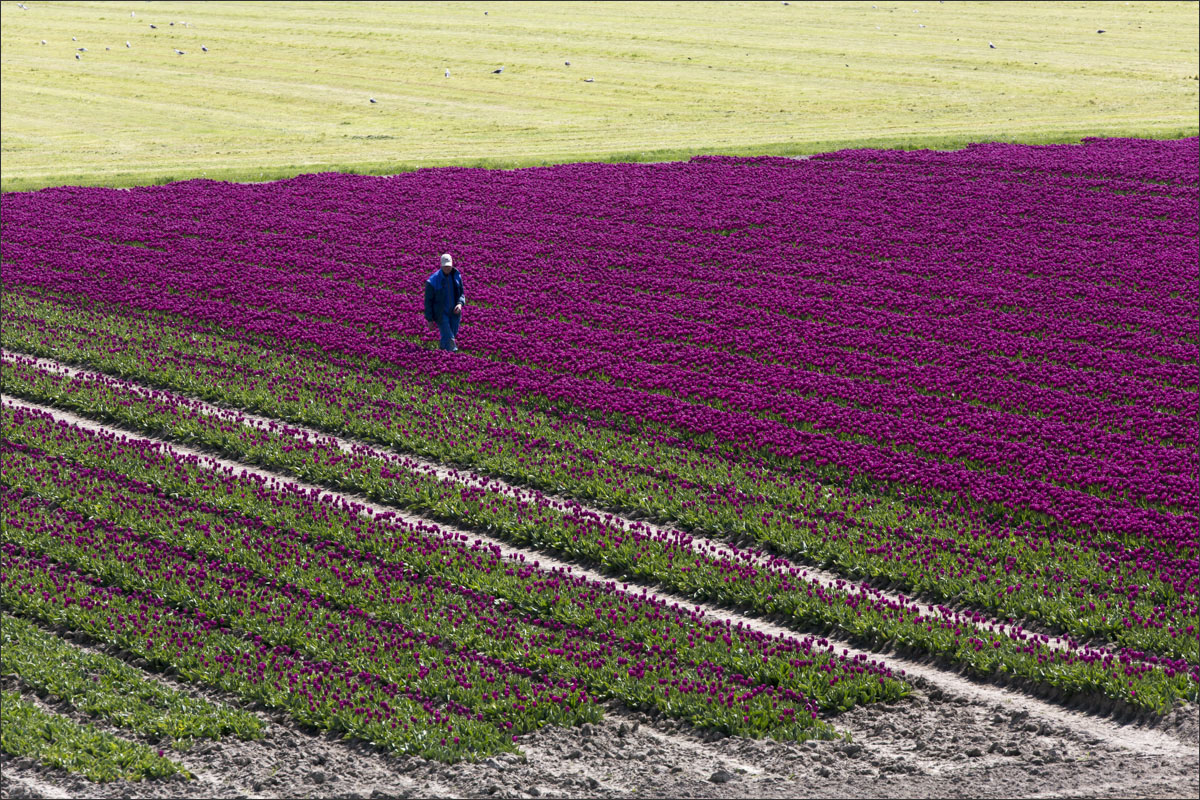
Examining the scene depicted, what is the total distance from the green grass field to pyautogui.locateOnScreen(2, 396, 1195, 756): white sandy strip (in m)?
26.7

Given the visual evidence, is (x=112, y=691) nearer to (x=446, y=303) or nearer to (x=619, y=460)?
(x=619, y=460)

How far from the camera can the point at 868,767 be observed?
10.2 meters

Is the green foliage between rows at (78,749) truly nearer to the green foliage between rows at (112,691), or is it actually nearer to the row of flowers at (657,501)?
the green foliage between rows at (112,691)

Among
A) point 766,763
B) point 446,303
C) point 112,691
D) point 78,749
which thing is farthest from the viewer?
point 446,303

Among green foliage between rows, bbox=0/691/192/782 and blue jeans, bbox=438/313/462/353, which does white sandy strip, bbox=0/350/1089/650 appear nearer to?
blue jeans, bbox=438/313/462/353

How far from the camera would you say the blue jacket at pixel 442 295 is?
2164 cm

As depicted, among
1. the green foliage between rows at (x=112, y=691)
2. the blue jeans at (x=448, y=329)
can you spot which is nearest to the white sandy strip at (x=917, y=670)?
the green foliage between rows at (x=112, y=691)

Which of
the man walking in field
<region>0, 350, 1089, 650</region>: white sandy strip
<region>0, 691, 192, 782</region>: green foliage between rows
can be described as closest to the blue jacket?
the man walking in field

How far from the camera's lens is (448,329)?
21.8 meters

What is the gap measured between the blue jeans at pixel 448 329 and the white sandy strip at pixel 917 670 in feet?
17.7

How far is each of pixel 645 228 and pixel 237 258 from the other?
9.35 metres

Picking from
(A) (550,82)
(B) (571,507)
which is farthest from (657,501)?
(A) (550,82)

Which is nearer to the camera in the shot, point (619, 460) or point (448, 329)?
point (619, 460)

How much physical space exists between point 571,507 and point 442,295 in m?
7.40
